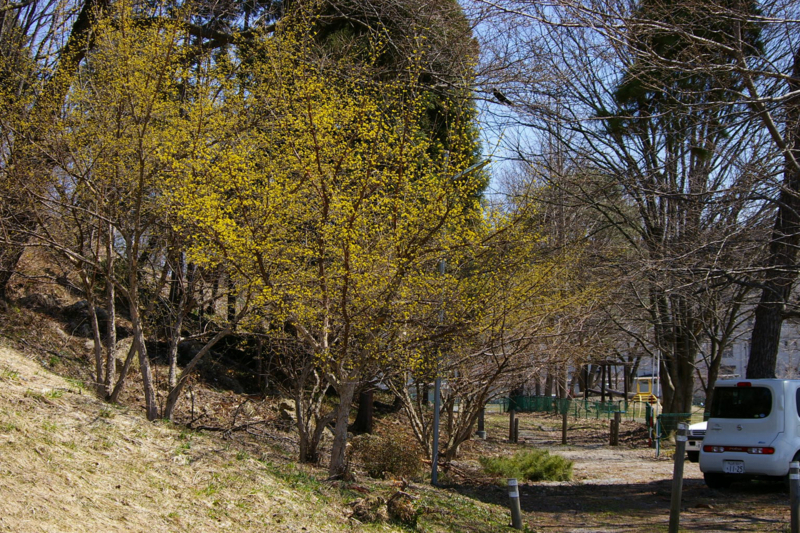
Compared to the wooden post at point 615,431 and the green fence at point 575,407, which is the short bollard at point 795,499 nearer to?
the wooden post at point 615,431

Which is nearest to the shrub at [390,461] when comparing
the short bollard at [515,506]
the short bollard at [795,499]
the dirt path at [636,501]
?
the dirt path at [636,501]

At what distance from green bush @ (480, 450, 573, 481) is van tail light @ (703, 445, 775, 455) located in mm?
2810

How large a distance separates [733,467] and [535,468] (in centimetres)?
357

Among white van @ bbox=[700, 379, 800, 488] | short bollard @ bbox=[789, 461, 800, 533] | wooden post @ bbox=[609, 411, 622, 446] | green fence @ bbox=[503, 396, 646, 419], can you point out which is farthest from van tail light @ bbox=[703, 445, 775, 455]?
green fence @ bbox=[503, 396, 646, 419]

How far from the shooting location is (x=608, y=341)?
782 inches

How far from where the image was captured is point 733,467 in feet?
32.2

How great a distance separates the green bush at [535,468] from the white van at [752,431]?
8.61 feet

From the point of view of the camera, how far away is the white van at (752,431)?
9.58 m

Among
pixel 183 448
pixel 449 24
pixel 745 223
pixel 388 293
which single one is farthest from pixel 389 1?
pixel 183 448

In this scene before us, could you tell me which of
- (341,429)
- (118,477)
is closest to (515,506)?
(341,429)

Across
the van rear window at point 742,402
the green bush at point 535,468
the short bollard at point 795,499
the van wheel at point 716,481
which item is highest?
the van rear window at point 742,402

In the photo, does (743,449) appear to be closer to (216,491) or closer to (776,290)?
(776,290)

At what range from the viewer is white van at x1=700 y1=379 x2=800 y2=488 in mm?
9578

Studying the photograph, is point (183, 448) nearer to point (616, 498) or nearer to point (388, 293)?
point (388, 293)
